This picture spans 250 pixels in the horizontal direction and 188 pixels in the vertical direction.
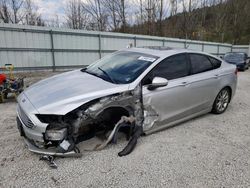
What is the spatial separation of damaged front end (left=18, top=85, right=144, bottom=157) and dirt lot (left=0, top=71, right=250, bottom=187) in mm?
180

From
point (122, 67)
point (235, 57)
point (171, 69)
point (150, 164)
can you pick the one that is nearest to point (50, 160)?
point (150, 164)

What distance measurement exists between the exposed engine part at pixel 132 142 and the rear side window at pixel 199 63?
1671 mm

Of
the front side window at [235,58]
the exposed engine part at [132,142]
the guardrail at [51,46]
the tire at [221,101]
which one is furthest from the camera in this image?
the front side window at [235,58]

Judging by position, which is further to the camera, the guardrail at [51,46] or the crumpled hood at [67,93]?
the guardrail at [51,46]

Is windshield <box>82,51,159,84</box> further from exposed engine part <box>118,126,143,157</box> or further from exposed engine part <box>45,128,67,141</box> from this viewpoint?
exposed engine part <box>45,128,67,141</box>

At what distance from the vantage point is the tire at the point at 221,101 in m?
4.38

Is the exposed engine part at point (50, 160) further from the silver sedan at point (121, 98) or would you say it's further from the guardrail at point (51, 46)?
the guardrail at point (51, 46)

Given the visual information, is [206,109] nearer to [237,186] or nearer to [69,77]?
[237,186]

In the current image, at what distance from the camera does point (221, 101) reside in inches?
178

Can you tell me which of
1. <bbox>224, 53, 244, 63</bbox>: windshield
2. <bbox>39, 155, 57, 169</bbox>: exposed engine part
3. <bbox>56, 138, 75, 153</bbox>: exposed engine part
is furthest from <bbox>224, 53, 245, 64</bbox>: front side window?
<bbox>39, 155, 57, 169</bbox>: exposed engine part

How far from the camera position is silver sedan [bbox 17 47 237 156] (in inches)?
99.0

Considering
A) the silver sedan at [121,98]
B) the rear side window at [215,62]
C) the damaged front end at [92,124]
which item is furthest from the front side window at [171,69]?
the rear side window at [215,62]

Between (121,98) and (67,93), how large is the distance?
78cm

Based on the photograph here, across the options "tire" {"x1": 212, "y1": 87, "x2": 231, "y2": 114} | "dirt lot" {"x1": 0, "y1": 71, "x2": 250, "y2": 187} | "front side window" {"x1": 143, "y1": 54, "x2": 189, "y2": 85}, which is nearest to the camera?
"dirt lot" {"x1": 0, "y1": 71, "x2": 250, "y2": 187}
